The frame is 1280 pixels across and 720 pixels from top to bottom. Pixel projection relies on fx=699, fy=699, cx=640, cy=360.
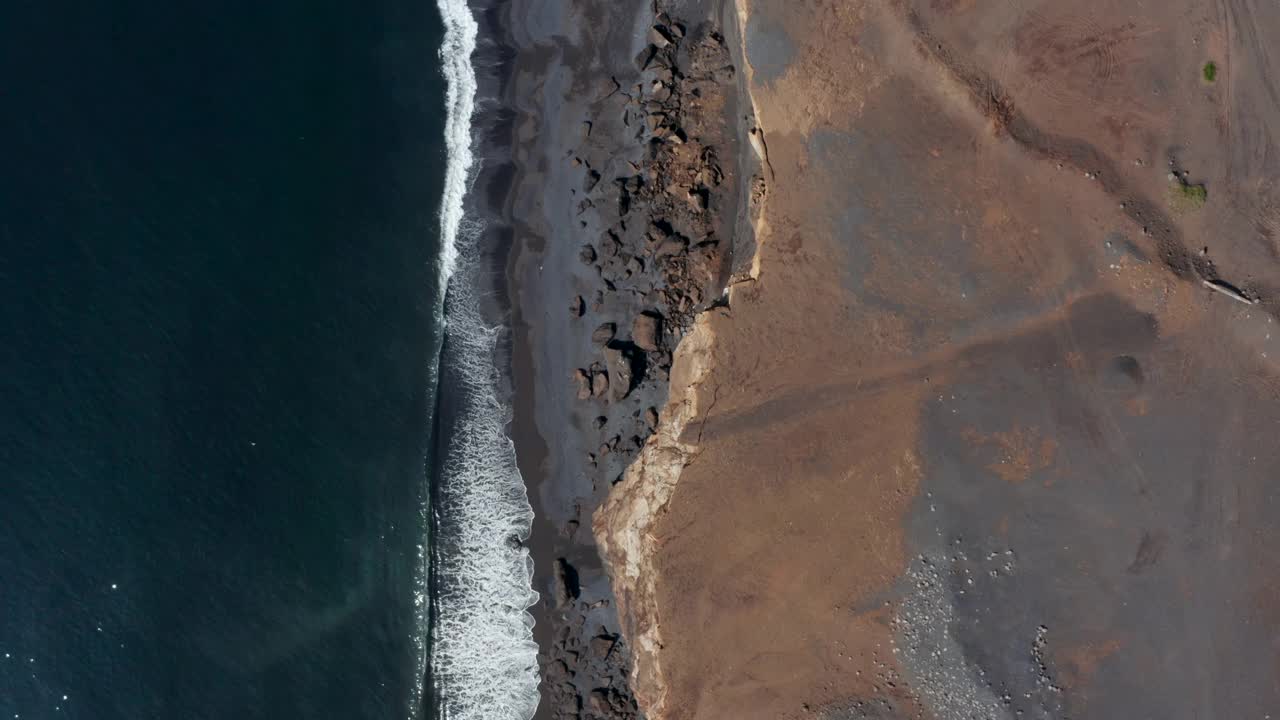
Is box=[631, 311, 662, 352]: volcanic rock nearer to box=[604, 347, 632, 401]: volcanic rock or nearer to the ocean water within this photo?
box=[604, 347, 632, 401]: volcanic rock

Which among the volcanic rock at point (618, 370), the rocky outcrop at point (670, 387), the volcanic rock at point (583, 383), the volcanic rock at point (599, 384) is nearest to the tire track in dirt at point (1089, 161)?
the rocky outcrop at point (670, 387)

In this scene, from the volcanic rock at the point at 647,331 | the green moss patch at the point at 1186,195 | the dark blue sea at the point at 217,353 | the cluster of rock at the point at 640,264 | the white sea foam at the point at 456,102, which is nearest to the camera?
the green moss patch at the point at 1186,195

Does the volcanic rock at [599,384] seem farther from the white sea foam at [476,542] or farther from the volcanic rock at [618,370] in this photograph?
the white sea foam at [476,542]

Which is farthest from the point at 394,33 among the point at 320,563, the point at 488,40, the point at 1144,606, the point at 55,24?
the point at 1144,606

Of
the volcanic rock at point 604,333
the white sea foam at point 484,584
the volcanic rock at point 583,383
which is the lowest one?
the white sea foam at point 484,584

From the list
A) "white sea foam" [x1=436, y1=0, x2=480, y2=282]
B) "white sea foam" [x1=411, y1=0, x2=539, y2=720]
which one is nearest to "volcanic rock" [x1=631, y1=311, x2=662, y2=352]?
"white sea foam" [x1=411, y1=0, x2=539, y2=720]

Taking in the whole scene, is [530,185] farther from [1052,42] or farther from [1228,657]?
[1228,657]

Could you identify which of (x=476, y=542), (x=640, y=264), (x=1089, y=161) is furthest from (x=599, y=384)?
(x=1089, y=161)
